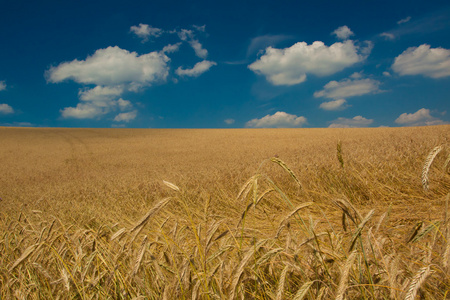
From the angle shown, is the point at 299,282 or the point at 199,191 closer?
the point at 299,282

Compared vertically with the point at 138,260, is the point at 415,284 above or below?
above

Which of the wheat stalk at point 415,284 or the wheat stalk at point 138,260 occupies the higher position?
the wheat stalk at point 415,284

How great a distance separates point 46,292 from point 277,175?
3.82 m

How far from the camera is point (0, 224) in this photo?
463cm

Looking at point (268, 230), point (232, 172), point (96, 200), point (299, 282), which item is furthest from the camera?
point (232, 172)

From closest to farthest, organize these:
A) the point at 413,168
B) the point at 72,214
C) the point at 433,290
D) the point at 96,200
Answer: the point at 433,290
the point at 413,168
the point at 72,214
the point at 96,200

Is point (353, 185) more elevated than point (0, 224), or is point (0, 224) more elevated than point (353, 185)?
point (353, 185)

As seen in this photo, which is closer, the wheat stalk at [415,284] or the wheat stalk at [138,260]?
the wheat stalk at [415,284]

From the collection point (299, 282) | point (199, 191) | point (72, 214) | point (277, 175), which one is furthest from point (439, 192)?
point (72, 214)

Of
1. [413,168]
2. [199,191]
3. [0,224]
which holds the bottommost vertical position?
[0,224]

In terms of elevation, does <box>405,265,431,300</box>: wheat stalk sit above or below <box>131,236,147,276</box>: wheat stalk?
above

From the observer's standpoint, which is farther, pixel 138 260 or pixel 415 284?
pixel 138 260

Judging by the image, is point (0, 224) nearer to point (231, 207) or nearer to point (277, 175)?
point (231, 207)

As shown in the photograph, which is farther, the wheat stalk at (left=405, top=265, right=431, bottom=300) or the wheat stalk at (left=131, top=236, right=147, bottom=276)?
the wheat stalk at (left=131, top=236, right=147, bottom=276)
